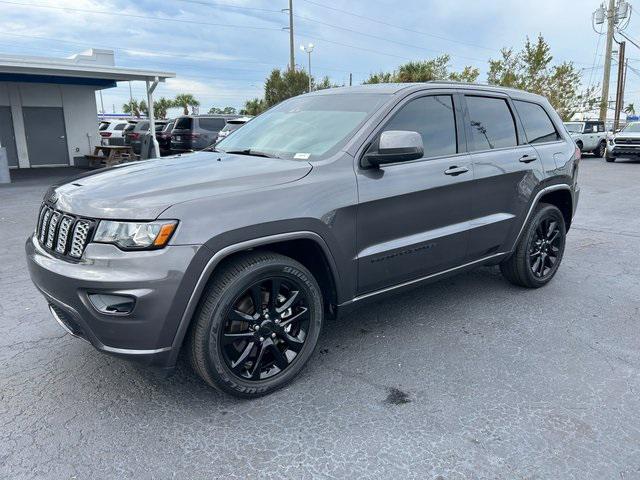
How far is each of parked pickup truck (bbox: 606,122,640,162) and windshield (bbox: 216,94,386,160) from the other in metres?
20.0

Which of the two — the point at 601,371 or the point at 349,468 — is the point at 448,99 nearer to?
the point at 601,371

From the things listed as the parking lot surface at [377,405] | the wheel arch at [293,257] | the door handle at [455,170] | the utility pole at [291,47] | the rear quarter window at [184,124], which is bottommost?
the parking lot surface at [377,405]

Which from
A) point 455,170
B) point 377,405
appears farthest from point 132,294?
point 455,170

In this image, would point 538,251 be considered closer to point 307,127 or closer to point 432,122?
point 432,122

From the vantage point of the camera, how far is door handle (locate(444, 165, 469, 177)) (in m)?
3.63

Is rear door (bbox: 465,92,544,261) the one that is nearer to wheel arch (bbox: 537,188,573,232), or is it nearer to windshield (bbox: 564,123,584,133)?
wheel arch (bbox: 537,188,573,232)

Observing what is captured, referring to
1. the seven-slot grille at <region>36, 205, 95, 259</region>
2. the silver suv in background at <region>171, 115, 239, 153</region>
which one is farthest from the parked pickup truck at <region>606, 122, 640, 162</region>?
the seven-slot grille at <region>36, 205, 95, 259</region>

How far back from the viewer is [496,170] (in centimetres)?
401

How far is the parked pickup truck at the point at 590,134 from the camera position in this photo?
2344 centimetres

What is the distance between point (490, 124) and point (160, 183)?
2.79 m

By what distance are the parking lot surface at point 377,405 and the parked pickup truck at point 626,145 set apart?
60.9 feet

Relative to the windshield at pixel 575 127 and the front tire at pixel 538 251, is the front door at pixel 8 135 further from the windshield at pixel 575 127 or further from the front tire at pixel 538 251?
the windshield at pixel 575 127

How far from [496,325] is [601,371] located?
858 millimetres

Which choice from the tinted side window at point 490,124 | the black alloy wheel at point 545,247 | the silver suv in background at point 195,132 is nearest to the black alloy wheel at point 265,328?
the tinted side window at point 490,124
